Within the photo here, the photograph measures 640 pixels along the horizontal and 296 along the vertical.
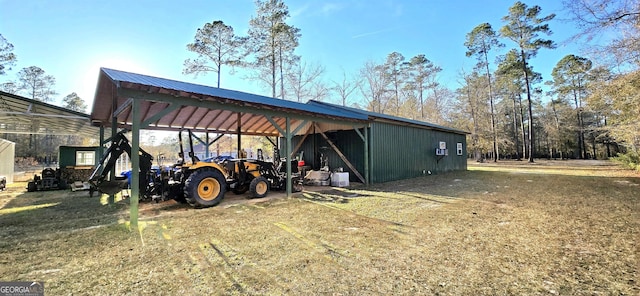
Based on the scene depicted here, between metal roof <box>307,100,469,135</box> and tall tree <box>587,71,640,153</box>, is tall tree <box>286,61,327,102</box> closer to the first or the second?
metal roof <box>307,100,469,135</box>

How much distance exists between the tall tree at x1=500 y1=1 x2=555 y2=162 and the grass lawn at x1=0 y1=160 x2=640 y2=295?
740 inches

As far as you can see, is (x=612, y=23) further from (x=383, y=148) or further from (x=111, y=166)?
(x=111, y=166)

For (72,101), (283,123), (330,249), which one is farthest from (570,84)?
(72,101)

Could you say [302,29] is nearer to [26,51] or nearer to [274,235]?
[274,235]

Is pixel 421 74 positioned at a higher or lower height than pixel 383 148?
higher

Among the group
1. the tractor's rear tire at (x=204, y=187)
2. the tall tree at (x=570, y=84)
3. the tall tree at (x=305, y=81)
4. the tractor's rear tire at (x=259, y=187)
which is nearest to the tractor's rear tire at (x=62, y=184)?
the tractor's rear tire at (x=204, y=187)

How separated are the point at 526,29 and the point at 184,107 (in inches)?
944

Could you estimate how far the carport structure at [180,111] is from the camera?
4.07 metres

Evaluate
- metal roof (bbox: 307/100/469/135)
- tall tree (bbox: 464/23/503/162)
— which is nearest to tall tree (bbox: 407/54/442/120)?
tall tree (bbox: 464/23/503/162)

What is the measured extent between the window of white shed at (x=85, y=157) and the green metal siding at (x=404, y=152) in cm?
1087

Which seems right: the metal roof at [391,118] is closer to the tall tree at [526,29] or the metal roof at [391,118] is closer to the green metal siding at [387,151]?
the green metal siding at [387,151]

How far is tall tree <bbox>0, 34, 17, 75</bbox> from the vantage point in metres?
16.8

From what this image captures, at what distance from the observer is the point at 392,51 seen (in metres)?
24.7

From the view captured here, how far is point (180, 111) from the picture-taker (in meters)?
7.20
